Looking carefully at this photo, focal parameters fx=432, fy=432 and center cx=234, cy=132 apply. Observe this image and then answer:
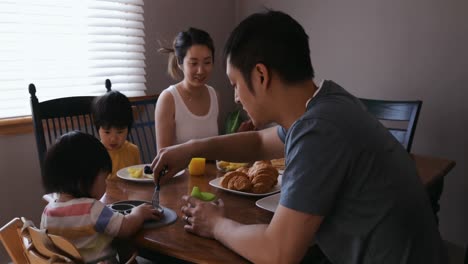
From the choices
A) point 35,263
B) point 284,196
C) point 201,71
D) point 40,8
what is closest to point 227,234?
point 284,196

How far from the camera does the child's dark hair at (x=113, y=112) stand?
6.53ft

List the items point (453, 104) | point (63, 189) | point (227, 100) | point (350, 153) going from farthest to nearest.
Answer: point (227, 100)
point (453, 104)
point (63, 189)
point (350, 153)

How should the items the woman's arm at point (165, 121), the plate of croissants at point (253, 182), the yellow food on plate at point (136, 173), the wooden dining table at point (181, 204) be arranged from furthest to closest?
1. the woman's arm at point (165, 121)
2. the yellow food on plate at point (136, 173)
3. the plate of croissants at point (253, 182)
4. the wooden dining table at point (181, 204)

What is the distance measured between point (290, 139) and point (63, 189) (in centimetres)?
71

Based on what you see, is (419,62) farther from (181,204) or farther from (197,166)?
(181,204)

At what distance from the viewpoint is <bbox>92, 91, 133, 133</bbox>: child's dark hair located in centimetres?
199

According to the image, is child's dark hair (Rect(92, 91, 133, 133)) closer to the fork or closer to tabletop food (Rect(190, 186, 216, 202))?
the fork

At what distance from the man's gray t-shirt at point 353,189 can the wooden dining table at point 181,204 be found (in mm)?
240

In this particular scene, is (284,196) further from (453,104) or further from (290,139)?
(453,104)

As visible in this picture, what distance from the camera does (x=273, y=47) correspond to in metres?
0.99

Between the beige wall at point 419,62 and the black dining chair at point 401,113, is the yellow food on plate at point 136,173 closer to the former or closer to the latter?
the black dining chair at point 401,113

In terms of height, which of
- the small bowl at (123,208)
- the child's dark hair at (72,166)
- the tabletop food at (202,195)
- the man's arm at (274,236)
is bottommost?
the small bowl at (123,208)

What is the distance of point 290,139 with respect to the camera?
3.21 feet

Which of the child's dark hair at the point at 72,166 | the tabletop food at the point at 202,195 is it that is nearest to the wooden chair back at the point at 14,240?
the child's dark hair at the point at 72,166
